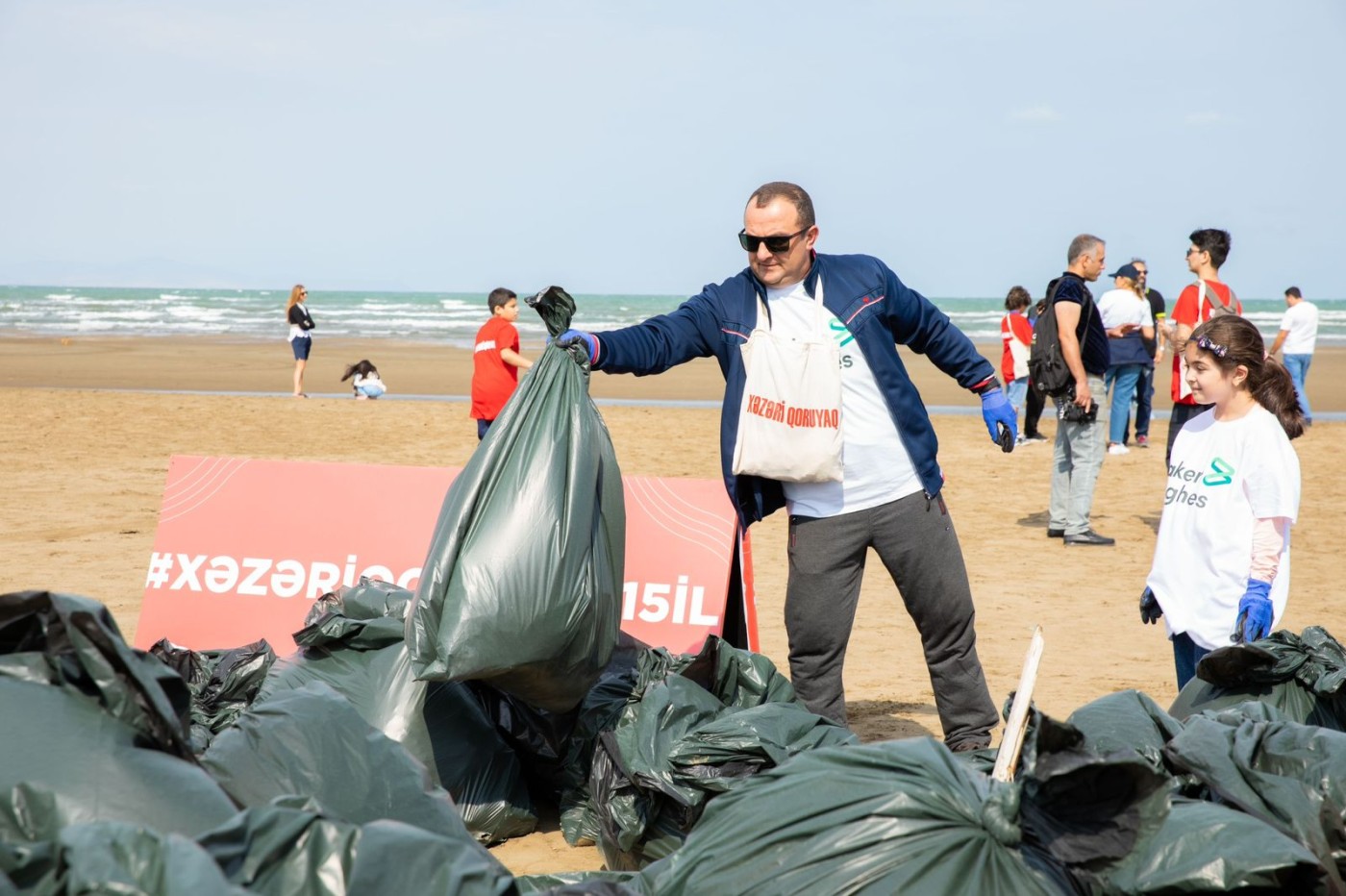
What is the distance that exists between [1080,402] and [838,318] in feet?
14.6

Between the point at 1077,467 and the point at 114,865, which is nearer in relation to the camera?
the point at 114,865

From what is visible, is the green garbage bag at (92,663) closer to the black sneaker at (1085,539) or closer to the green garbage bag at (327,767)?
the green garbage bag at (327,767)

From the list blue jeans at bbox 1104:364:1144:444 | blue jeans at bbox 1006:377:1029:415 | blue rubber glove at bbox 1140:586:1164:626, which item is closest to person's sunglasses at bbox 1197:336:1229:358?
blue rubber glove at bbox 1140:586:1164:626

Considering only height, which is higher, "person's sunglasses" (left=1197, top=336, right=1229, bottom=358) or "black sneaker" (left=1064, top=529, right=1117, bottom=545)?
"person's sunglasses" (left=1197, top=336, right=1229, bottom=358)

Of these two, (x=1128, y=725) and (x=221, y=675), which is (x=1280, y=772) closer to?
(x=1128, y=725)

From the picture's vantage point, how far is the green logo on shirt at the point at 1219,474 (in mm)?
3562

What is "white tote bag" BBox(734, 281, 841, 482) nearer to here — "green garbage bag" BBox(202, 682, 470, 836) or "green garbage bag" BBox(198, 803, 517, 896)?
"green garbage bag" BBox(202, 682, 470, 836)

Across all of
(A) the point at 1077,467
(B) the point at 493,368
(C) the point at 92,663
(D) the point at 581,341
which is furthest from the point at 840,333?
(B) the point at 493,368

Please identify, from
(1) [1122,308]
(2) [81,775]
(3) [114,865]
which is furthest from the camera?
(1) [1122,308]

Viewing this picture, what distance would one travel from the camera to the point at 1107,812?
74.9 inches

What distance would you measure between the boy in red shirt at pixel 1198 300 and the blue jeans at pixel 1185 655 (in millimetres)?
2996

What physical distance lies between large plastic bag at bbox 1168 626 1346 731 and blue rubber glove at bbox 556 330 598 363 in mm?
1670

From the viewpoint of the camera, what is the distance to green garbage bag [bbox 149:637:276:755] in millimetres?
3590

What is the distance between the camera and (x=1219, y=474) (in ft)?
11.7
